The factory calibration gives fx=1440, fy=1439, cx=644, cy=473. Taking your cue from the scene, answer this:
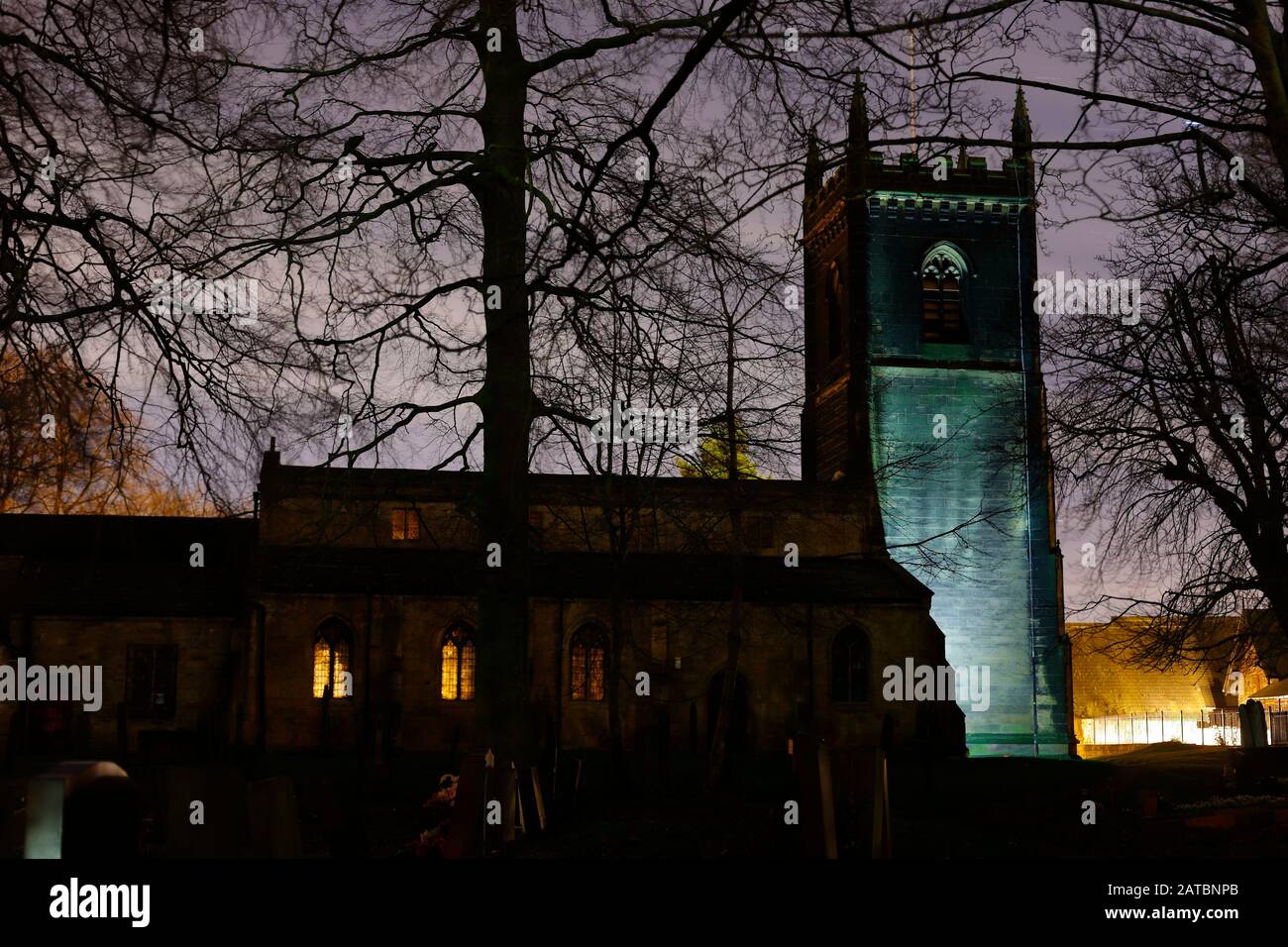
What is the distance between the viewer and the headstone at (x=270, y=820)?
6961mm

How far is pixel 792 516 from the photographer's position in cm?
5094

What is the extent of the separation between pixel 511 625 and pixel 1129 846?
7.49 meters

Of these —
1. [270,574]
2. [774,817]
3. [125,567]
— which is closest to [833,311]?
[270,574]

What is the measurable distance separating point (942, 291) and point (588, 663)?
78.3 feet

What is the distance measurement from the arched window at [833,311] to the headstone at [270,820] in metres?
53.3

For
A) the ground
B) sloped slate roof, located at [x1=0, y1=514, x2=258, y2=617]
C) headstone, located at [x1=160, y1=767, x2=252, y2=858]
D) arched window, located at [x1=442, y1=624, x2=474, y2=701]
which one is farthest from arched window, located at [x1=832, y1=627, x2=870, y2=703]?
headstone, located at [x1=160, y1=767, x2=252, y2=858]

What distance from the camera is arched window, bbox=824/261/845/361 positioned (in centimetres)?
5962

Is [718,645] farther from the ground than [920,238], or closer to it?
closer to it

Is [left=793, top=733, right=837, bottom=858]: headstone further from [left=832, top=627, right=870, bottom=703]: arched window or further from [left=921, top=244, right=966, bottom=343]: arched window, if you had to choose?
[left=921, top=244, right=966, bottom=343]: arched window

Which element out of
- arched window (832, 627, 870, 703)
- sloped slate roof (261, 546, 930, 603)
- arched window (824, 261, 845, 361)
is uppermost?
arched window (824, 261, 845, 361)

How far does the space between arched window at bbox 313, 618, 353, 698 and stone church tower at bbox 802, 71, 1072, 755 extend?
64.3 feet
